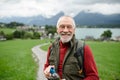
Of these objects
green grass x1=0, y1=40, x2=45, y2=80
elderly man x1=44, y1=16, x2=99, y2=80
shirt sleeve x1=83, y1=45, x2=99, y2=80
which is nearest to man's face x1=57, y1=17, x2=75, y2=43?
elderly man x1=44, y1=16, x2=99, y2=80

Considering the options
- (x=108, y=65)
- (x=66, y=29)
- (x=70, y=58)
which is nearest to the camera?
(x=70, y=58)

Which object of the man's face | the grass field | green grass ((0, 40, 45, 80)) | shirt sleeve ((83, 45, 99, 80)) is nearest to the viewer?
shirt sleeve ((83, 45, 99, 80))

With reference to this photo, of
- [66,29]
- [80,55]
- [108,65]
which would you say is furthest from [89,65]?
[108,65]

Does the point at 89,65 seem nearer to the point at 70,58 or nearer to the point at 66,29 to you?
the point at 70,58

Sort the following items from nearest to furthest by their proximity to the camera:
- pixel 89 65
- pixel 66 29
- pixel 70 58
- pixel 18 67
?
1. pixel 89 65
2. pixel 70 58
3. pixel 66 29
4. pixel 18 67

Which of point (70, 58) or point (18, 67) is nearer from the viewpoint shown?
point (70, 58)

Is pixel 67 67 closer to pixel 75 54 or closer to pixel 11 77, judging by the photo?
pixel 75 54

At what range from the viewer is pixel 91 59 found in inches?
159

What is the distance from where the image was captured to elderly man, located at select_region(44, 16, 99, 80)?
407 cm

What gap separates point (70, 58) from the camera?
4.15 meters

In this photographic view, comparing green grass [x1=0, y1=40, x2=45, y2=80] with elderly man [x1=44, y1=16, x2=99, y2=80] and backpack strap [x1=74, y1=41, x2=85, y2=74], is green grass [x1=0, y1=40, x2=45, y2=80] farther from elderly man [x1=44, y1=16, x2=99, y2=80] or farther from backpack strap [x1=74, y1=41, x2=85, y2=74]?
backpack strap [x1=74, y1=41, x2=85, y2=74]

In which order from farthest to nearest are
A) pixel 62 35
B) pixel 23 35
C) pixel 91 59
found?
1. pixel 23 35
2. pixel 62 35
3. pixel 91 59

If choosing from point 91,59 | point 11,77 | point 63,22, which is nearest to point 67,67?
point 91,59

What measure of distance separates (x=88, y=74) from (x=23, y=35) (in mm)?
120820
